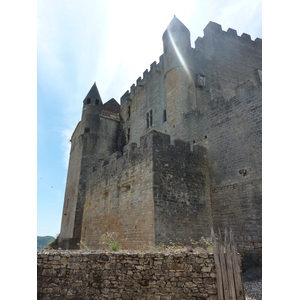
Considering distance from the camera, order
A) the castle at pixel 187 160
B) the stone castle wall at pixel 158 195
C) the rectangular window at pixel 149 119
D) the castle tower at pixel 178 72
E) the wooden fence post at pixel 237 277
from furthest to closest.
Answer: the rectangular window at pixel 149 119, the castle tower at pixel 178 72, the castle at pixel 187 160, the stone castle wall at pixel 158 195, the wooden fence post at pixel 237 277

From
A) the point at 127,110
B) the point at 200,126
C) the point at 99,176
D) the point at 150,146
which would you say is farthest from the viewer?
the point at 127,110

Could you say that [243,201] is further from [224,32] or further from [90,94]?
[90,94]

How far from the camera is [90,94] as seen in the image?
22.1m

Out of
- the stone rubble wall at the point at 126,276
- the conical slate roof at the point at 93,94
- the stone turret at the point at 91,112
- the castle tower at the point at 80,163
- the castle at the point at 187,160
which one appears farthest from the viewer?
the conical slate roof at the point at 93,94

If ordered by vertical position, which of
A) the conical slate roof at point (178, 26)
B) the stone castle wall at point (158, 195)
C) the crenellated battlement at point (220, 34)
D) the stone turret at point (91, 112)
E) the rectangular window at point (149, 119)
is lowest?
the stone castle wall at point (158, 195)

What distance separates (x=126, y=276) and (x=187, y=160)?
6932 millimetres

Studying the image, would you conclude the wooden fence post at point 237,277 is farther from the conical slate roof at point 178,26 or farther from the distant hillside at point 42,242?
the conical slate roof at point 178,26

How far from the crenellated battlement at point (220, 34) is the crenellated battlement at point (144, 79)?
3.16 metres

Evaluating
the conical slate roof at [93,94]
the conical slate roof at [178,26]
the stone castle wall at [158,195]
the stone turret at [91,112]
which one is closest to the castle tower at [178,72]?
the conical slate roof at [178,26]

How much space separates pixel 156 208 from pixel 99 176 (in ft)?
20.5

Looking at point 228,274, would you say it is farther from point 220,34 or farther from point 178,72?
point 220,34

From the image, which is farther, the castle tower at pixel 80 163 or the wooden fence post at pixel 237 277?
the castle tower at pixel 80 163

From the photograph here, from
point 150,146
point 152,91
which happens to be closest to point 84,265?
point 150,146

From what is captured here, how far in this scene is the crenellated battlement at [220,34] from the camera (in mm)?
17016
